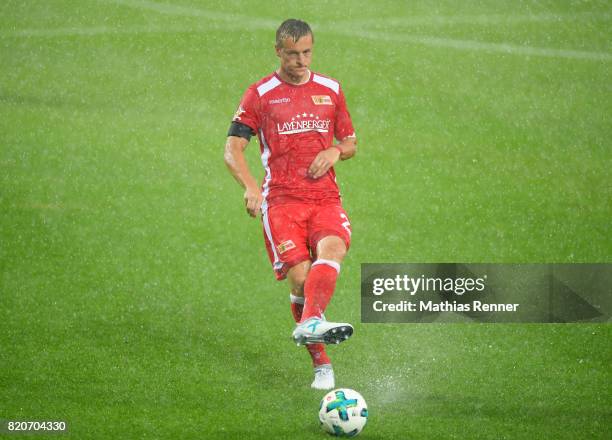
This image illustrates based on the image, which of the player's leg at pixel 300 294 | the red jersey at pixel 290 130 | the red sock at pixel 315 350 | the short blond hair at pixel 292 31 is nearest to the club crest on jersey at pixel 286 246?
the player's leg at pixel 300 294

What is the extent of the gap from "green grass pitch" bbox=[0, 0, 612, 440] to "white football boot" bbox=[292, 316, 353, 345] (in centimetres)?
72

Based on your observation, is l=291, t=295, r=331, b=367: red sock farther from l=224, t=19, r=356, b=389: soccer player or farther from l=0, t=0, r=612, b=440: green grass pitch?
l=0, t=0, r=612, b=440: green grass pitch

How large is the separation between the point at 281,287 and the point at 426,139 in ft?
20.9

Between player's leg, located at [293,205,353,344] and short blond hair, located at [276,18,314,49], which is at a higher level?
short blond hair, located at [276,18,314,49]

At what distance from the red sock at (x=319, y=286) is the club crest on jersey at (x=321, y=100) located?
1.37 meters

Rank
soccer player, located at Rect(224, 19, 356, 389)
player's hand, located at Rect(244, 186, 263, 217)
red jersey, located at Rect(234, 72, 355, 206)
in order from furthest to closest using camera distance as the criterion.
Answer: red jersey, located at Rect(234, 72, 355, 206) < soccer player, located at Rect(224, 19, 356, 389) < player's hand, located at Rect(244, 186, 263, 217)

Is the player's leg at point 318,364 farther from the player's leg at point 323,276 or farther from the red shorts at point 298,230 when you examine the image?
the player's leg at point 323,276

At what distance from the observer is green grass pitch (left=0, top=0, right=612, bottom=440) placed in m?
9.72

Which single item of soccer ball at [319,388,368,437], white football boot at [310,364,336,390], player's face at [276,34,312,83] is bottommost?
soccer ball at [319,388,368,437]

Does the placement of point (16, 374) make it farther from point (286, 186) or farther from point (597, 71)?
point (597, 71)

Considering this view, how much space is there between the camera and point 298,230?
9414 millimetres

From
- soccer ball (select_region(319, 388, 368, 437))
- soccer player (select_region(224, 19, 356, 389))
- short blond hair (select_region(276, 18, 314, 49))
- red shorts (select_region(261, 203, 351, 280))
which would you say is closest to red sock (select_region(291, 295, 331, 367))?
soccer player (select_region(224, 19, 356, 389))

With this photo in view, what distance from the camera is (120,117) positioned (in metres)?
19.9

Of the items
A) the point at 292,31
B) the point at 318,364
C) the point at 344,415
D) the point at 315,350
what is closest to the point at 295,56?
the point at 292,31
